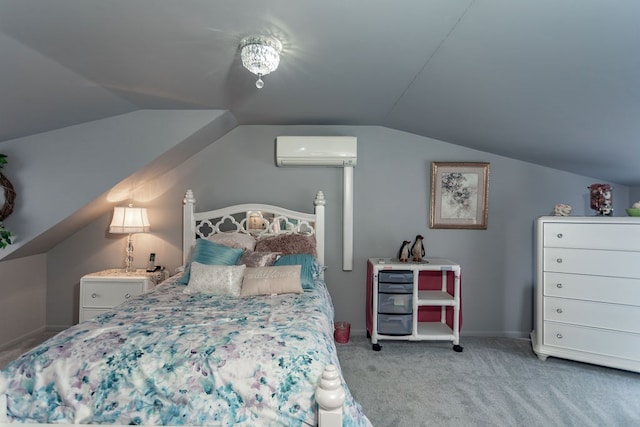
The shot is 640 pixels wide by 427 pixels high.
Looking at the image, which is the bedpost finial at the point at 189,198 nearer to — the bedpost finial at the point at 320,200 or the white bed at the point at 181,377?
the bedpost finial at the point at 320,200

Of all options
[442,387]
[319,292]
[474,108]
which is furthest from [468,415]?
[474,108]

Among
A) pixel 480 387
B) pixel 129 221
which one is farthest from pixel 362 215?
pixel 129 221

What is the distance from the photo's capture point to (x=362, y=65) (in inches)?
82.8

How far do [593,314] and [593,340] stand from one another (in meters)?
0.21

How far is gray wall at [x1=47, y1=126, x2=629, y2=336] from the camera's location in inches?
137

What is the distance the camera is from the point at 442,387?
97.4 inches

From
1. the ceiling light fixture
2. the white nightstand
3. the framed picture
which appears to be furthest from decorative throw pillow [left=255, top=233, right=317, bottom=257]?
the ceiling light fixture

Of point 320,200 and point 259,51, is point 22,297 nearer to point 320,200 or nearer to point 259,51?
point 320,200

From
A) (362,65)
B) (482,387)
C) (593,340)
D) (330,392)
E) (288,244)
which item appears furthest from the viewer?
(288,244)

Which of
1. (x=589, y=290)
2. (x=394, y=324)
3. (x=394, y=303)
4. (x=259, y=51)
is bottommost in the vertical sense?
(x=394, y=324)

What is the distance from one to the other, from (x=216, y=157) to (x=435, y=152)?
89.9 inches

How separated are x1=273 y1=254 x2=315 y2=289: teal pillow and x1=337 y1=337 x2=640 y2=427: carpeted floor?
2.56ft

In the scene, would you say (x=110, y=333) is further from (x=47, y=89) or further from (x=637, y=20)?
(x=637, y=20)

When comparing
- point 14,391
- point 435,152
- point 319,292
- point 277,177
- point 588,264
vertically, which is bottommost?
point 14,391
